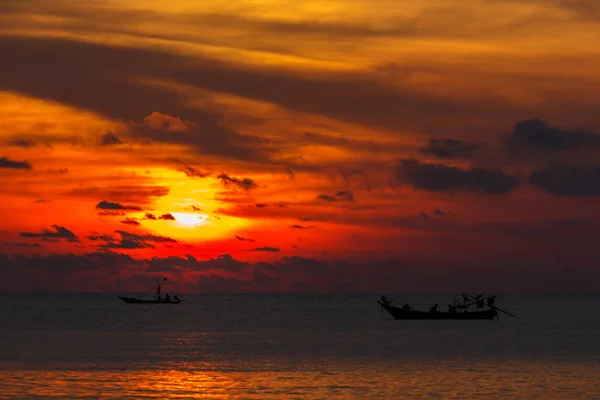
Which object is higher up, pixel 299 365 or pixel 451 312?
pixel 451 312

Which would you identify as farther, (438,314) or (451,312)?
(438,314)

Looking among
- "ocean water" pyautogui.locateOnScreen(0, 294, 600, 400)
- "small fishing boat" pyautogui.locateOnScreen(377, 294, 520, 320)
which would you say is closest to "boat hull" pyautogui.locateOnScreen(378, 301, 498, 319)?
"small fishing boat" pyautogui.locateOnScreen(377, 294, 520, 320)

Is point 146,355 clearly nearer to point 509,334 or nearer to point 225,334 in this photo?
point 225,334

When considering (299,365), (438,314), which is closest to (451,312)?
(438,314)

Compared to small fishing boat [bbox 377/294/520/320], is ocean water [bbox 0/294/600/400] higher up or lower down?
lower down

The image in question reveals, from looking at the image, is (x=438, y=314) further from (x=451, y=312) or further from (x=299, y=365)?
(x=299, y=365)

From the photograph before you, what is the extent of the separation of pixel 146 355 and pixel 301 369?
2192 cm

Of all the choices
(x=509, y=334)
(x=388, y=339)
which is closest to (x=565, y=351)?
(x=388, y=339)

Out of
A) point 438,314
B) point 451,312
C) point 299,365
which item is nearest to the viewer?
point 299,365

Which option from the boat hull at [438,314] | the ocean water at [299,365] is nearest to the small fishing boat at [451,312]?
the boat hull at [438,314]

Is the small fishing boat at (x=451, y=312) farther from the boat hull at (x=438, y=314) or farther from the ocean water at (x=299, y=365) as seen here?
the ocean water at (x=299, y=365)

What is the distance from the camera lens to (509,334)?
444ft

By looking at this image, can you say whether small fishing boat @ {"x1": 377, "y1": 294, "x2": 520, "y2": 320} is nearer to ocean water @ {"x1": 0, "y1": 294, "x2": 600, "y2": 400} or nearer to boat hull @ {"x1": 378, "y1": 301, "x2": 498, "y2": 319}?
boat hull @ {"x1": 378, "y1": 301, "x2": 498, "y2": 319}

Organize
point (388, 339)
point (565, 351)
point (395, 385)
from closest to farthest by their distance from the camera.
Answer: point (395, 385) → point (565, 351) → point (388, 339)
